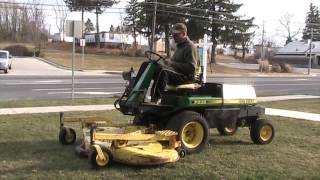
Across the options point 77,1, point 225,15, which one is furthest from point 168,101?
point 77,1

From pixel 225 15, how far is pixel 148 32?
9.92 m

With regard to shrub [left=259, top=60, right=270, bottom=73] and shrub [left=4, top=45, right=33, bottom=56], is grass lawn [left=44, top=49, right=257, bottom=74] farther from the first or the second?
shrub [left=259, top=60, right=270, bottom=73]

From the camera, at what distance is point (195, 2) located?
65812mm

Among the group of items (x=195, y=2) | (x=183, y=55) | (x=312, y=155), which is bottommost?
(x=312, y=155)

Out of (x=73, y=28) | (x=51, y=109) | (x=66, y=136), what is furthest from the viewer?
(x=73, y=28)

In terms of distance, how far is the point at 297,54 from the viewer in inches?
4267

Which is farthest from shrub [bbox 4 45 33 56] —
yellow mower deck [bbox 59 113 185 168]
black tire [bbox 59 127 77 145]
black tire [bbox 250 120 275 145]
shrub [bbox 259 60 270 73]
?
yellow mower deck [bbox 59 113 185 168]

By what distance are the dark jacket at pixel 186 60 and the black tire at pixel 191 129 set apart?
65 cm

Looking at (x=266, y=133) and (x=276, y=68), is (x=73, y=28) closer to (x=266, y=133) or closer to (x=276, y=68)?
(x=266, y=133)

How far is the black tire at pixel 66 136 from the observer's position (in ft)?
28.9

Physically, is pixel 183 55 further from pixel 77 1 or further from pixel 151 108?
pixel 77 1

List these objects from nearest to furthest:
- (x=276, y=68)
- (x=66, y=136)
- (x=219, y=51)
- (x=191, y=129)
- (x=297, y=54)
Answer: (x=191, y=129) < (x=66, y=136) < (x=276, y=68) < (x=297, y=54) < (x=219, y=51)

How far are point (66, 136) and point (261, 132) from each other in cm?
339

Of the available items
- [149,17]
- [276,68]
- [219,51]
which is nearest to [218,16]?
[149,17]
